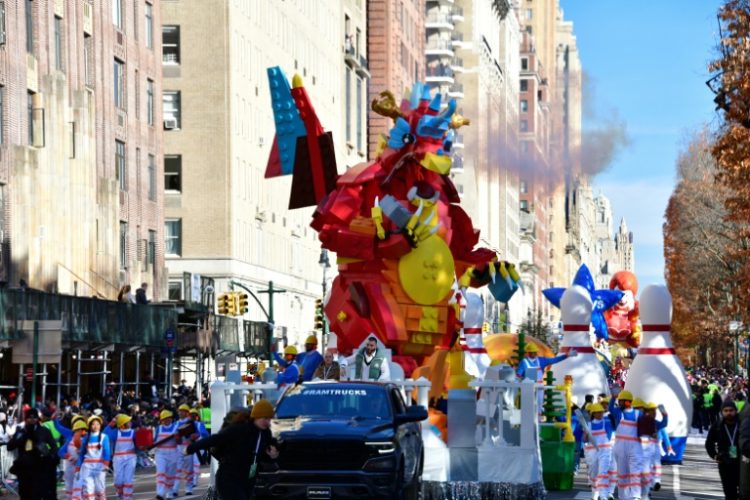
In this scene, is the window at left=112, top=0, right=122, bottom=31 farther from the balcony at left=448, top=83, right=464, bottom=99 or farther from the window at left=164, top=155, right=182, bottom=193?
the balcony at left=448, top=83, right=464, bottom=99

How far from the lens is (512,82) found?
180 m

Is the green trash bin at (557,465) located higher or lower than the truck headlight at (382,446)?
lower

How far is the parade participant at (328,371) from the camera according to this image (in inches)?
1150

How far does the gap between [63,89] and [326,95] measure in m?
39.7

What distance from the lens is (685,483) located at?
101 feet

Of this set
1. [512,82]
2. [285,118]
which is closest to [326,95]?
[285,118]

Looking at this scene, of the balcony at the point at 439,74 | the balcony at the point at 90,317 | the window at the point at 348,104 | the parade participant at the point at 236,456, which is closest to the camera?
the parade participant at the point at 236,456

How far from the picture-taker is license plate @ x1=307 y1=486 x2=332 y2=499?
19438 millimetres

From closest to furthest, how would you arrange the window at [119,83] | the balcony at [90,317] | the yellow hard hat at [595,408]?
1. the yellow hard hat at [595,408]
2. the balcony at [90,317]
3. the window at [119,83]

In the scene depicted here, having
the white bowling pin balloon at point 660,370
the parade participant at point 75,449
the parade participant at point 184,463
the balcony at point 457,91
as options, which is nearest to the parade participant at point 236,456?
the parade participant at point 75,449

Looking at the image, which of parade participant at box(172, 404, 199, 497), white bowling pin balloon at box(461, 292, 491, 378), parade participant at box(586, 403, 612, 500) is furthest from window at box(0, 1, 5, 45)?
parade participant at box(586, 403, 612, 500)

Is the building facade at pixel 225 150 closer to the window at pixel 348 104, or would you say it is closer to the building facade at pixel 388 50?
the window at pixel 348 104

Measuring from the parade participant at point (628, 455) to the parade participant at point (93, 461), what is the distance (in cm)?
704

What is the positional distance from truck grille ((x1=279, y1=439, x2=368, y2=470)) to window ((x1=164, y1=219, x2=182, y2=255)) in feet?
161
